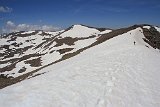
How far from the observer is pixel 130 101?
1184cm

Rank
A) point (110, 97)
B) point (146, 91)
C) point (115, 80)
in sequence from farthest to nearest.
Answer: point (115, 80)
point (146, 91)
point (110, 97)

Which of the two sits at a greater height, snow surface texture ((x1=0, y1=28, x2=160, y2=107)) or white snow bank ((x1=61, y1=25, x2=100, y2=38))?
white snow bank ((x1=61, y1=25, x2=100, y2=38))

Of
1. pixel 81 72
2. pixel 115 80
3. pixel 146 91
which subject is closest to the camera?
pixel 146 91

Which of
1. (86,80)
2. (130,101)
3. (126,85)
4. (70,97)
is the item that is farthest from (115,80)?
(70,97)

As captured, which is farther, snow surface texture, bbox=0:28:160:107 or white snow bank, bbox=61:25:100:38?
white snow bank, bbox=61:25:100:38

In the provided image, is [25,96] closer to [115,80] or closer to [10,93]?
[10,93]

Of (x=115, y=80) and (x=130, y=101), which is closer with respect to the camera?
(x=130, y=101)

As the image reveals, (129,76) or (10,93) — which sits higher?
(10,93)

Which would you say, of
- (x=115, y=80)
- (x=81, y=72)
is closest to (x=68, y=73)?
(x=81, y=72)

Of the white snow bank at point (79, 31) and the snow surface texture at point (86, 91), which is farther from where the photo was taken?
the white snow bank at point (79, 31)

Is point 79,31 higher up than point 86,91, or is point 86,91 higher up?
point 79,31

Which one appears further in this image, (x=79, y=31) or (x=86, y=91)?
(x=79, y=31)

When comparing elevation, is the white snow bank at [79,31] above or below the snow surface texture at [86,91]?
above

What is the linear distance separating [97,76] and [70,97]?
207 inches
